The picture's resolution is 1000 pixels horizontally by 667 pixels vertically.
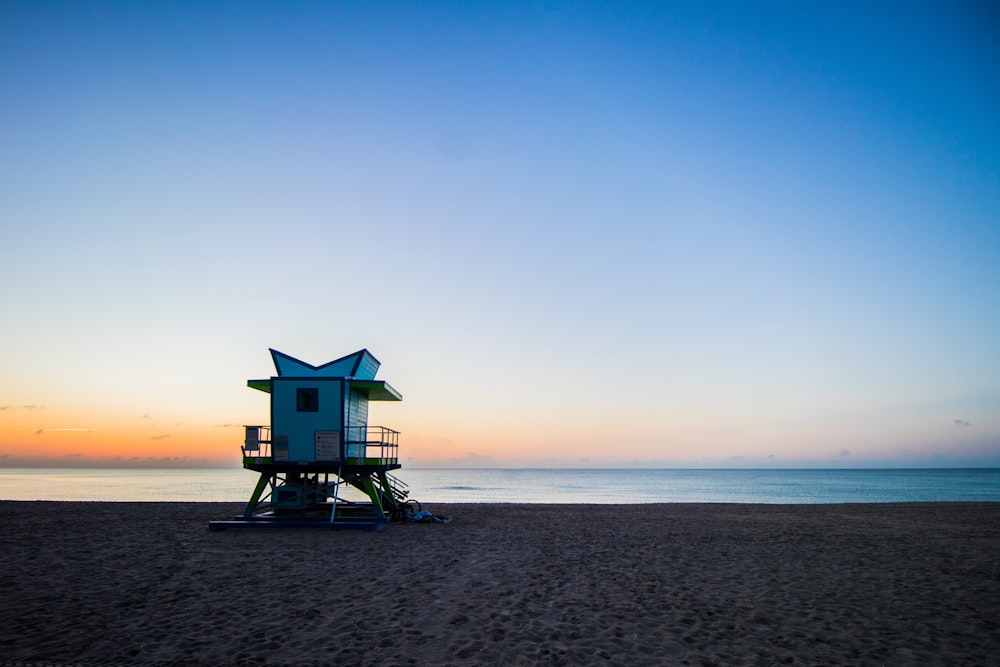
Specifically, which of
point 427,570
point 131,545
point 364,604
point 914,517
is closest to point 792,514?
point 914,517

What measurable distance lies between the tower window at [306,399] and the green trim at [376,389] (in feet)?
4.36

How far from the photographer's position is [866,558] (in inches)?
574

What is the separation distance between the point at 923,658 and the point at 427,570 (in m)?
8.84

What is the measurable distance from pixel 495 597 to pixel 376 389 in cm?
1289

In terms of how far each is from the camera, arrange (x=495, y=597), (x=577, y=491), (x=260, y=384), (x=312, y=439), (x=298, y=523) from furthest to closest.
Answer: (x=577, y=491)
(x=260, y=384)
(x=312, y=439)
(x=298, y=523)
(x=495, y=597)

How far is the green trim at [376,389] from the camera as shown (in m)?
21.2

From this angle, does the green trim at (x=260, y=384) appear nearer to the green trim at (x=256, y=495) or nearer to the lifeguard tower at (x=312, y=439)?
the lifeguard tower at (x=312, y=439)

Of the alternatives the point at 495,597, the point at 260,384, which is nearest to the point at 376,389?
the point at 260,384

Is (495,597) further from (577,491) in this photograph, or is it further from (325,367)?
(577,491)

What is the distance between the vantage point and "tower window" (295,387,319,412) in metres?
20.8

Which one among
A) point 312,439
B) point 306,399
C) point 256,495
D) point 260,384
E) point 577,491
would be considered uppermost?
point 260,384

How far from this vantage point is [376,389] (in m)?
22.3

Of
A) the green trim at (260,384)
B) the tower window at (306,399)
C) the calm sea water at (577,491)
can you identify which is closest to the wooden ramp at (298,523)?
the tower window at (306,399)

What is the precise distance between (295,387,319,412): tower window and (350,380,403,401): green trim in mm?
1329
